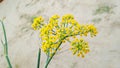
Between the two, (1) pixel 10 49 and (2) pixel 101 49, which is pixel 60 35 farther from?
(1) pixel 10 49

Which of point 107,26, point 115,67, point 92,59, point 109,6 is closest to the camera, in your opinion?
point 115,67

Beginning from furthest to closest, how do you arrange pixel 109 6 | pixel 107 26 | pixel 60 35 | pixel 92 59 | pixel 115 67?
pixel 109 6 → pixel 107 26 → pixel 92 59 → pixel 115 67 → pixel 60 35

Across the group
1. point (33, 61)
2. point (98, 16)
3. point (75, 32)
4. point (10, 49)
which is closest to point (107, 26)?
point (98, 16)

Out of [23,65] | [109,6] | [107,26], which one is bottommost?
[23,65]

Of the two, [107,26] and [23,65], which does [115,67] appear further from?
[23,65]

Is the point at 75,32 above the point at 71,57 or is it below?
above

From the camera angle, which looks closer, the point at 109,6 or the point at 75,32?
the point at 75,32

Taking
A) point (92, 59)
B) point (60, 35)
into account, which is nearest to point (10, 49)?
point (92, 59)
